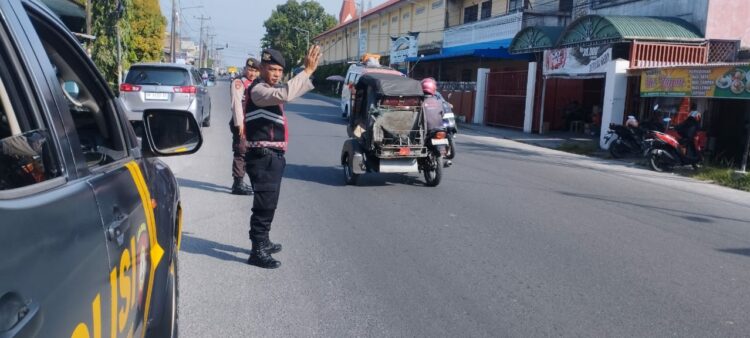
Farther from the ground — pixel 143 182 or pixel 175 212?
pixel 143 182

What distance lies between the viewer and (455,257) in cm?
577

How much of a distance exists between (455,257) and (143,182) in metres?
3.61

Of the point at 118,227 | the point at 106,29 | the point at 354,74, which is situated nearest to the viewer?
the point at 118,227

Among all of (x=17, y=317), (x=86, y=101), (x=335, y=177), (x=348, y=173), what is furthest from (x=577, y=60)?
(x=17, y=317)

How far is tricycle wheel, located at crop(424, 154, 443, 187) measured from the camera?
9516mm

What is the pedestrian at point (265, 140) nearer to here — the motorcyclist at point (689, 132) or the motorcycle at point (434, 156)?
the motorcycle at point (434, 156)

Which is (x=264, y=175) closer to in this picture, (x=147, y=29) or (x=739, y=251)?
(x=739, y=251)

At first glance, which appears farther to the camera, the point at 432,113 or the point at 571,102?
the point at 571,102

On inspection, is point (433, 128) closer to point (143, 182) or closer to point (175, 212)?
point (175, 212)

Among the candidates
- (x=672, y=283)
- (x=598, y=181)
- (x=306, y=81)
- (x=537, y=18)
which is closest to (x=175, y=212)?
(x=306, y=81)

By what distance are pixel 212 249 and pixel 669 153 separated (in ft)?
33.9

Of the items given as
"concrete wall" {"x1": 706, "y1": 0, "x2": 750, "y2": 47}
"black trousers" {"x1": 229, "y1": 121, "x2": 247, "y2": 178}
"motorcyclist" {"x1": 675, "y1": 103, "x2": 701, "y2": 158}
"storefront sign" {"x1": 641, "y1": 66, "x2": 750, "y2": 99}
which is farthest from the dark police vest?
"concrete wall" {"x1": 706, "y1": 0, "x2": 750, "y2": 47}

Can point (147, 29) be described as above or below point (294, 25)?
below

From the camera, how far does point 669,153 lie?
511 inches
